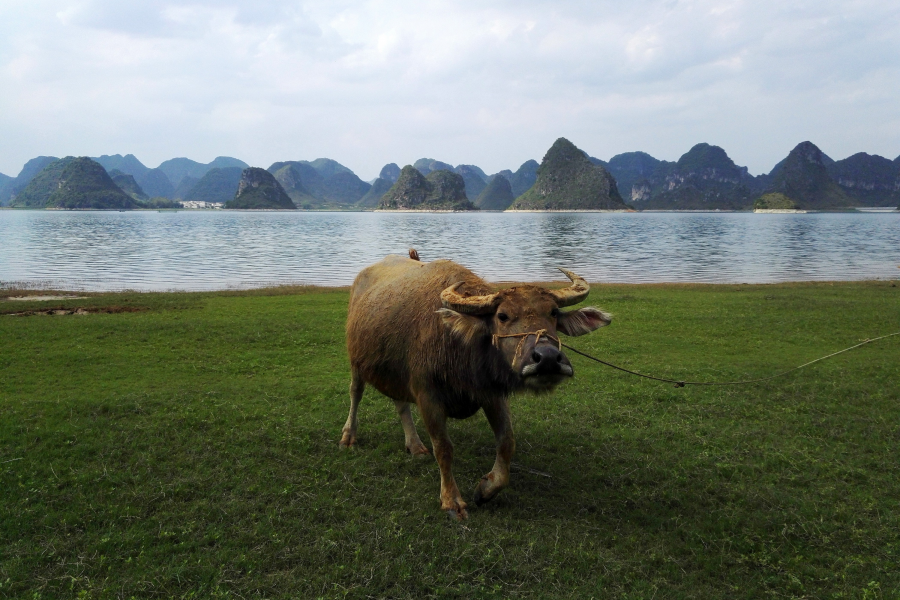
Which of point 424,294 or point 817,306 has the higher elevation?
point 424,294

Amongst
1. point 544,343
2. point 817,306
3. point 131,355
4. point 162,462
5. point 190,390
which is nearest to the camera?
point 544,343

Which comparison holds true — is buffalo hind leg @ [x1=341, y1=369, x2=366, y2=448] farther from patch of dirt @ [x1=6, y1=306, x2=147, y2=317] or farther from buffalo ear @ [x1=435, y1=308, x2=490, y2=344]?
patch of dirt @ [x1=6, y1=306, x2=147, y2=317]

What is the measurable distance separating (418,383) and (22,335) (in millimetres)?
9655

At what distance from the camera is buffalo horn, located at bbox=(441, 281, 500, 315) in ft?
14.5

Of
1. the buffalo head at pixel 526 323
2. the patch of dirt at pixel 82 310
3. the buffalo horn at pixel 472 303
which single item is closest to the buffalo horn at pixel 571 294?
the buffalo head at pixel 526 323

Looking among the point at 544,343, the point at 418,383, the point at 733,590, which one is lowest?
the point at 733,590

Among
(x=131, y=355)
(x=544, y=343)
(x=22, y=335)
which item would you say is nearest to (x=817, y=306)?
(x=544, y=343)

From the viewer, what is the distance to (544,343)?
161 inches

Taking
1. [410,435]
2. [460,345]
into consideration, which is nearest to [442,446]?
Answer: [460,345]

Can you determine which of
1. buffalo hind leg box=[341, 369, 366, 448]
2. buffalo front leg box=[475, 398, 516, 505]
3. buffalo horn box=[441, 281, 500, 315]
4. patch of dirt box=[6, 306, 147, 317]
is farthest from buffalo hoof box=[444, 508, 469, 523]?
patch of dirt box=[6, 306, 147, 317]

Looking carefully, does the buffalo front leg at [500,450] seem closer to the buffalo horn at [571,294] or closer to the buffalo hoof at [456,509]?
the buffalo hoof at [456,509]

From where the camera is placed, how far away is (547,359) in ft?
13.0

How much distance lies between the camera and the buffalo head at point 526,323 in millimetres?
4031

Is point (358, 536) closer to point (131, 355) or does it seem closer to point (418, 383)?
point (418, 383)
